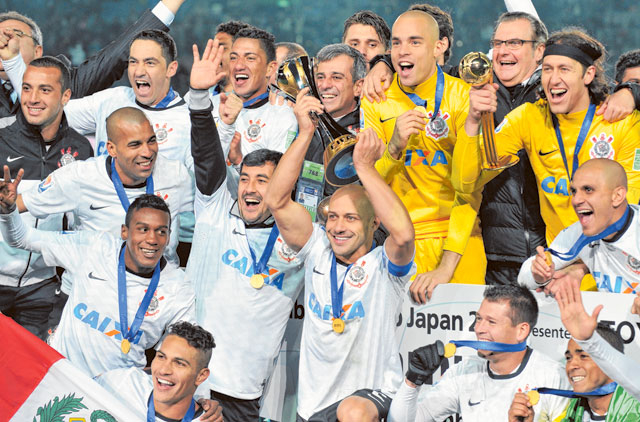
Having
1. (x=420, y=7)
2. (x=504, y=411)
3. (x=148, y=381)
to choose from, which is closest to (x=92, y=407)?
(x=148, y=381)

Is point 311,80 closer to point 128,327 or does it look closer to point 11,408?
point 128,327

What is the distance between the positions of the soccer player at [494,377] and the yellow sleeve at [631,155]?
0.92 m

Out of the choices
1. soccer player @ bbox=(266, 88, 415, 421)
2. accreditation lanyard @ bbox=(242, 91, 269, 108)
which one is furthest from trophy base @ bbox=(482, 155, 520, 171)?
accreditation lanyard @ bbox=(242, 91, 269, 108)

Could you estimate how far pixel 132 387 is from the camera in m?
4.71

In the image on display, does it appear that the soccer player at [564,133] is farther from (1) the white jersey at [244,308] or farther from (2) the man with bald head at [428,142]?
(1) the white jersey at [244,308]

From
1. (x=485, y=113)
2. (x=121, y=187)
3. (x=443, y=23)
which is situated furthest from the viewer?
(x=443, y=23)

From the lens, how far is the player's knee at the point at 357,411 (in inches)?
170

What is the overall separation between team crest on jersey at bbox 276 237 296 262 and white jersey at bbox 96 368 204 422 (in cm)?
95

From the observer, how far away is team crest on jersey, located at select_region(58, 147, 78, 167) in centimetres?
587

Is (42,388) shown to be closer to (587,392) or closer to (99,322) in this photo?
(99,322)

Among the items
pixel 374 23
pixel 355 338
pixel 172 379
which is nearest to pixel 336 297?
pixel 355 338

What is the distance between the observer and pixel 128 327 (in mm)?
4984

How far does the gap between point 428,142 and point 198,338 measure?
67.3 inches

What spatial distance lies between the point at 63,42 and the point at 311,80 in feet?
22.0
